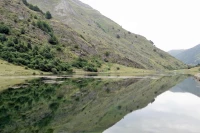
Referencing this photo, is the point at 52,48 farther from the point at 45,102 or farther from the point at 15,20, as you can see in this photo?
the point at 45,102

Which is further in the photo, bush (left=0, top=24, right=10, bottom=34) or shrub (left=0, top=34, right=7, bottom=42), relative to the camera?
bush (left=0, top=24, right=10, bottom=34)

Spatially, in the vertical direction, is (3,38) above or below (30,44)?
above

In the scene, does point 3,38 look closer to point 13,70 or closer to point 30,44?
point 30,44

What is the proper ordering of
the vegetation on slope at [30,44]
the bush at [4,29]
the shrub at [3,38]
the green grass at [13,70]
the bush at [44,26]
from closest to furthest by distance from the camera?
the green grass at [13,70], the vegetation on slope at [30,44], the shrub at [3,38], the bush at [4,29], the bush at [44,26]

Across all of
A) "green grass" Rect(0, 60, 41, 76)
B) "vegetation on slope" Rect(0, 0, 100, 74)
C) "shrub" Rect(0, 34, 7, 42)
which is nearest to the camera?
"green grass" Rect(0, 60, 41, 76)

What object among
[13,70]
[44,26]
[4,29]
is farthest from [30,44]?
[44,26]

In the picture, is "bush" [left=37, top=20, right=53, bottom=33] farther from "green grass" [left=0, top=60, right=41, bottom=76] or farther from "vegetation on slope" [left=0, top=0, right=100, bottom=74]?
"green grass" [left=0, top=60, right=41, bottom=76]

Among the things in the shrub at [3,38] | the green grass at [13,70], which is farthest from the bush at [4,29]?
the green grass at [13,70]

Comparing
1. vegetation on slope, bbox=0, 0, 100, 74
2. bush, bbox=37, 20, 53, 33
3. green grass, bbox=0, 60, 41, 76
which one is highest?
bush, bbox=37, 20, 53, 33

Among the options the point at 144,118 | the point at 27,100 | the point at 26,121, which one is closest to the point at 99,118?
the point at 144,118

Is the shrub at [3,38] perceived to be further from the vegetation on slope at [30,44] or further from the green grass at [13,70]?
the green grass at [13,70]

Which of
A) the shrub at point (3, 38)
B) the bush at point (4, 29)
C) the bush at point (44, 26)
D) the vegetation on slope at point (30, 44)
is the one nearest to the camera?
the vegetation on slope at point (30, 44)

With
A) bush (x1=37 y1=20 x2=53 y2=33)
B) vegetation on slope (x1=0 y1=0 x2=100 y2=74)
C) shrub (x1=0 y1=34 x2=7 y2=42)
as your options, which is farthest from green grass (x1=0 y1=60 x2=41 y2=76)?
bush (x1=37 y1=20 x2=53 y2=33)

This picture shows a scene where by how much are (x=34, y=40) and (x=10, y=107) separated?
118m
